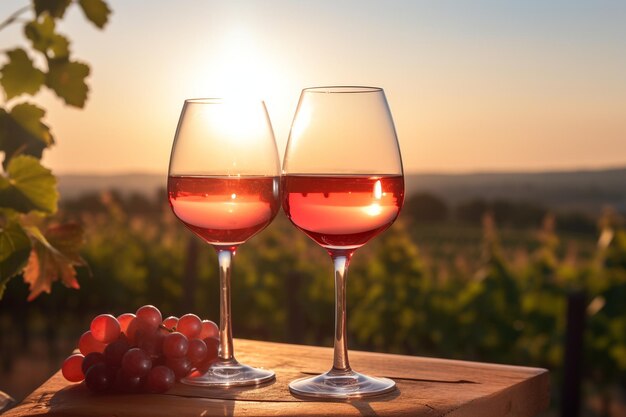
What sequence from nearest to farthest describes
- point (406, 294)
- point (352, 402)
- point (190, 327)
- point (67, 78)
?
point (352, 402), point (190, 327), point (67, 78), point (406, 294)

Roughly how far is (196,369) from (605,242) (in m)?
4.98

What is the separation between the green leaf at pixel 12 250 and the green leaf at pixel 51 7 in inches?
19.3

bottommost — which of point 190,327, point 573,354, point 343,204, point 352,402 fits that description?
point 573,354

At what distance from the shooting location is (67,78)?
222 cm

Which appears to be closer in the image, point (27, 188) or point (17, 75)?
point (27, 188)

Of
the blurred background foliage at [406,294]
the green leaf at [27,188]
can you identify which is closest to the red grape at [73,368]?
the green leaf at [27,188]

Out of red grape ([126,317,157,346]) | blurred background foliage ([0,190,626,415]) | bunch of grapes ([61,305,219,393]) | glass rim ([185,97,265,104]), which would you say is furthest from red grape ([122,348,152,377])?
blurred background foliage ([0,190,626,415])

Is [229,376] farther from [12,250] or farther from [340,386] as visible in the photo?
[12,250]

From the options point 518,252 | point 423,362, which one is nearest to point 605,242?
point 518,252

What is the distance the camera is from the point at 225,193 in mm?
1907

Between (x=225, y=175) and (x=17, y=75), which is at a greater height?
(x=17, y=75)

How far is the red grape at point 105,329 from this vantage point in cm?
202

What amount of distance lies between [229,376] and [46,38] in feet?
2.99

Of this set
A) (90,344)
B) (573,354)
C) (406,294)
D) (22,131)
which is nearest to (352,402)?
(90,344)
